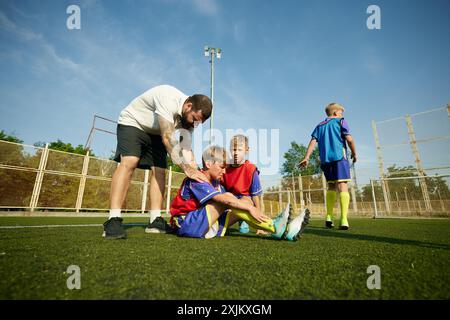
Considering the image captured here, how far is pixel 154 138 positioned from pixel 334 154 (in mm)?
2837

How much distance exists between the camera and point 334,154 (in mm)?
3846

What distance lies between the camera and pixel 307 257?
139 cm

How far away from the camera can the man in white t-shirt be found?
7.84 feet

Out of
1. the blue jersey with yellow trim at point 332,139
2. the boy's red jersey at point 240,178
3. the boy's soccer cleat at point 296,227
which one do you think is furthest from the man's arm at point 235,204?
the blue jersey with yellow trim at point 332,139

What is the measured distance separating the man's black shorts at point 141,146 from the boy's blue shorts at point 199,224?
0.84 metres

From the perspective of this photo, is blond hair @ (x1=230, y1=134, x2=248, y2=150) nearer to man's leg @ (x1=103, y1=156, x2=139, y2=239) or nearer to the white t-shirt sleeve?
the white t-shirt sleeve

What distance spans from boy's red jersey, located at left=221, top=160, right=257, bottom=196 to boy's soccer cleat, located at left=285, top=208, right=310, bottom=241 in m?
1.00

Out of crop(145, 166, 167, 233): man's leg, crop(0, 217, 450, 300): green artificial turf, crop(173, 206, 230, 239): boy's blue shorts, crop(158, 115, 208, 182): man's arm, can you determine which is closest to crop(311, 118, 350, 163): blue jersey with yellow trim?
crop(173, 206, 230, 239): boy's blue shorts

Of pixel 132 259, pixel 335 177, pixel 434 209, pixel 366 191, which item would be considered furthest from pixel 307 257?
pixel 366 191

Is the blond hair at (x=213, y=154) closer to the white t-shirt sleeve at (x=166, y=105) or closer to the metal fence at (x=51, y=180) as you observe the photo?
the white t-shirt sleeve at (x=166, y=105)

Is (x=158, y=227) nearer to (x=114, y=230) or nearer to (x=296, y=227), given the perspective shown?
(x=114, y=230)

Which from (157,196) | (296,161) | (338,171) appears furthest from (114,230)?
(296,161)

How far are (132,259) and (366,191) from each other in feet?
38.1
